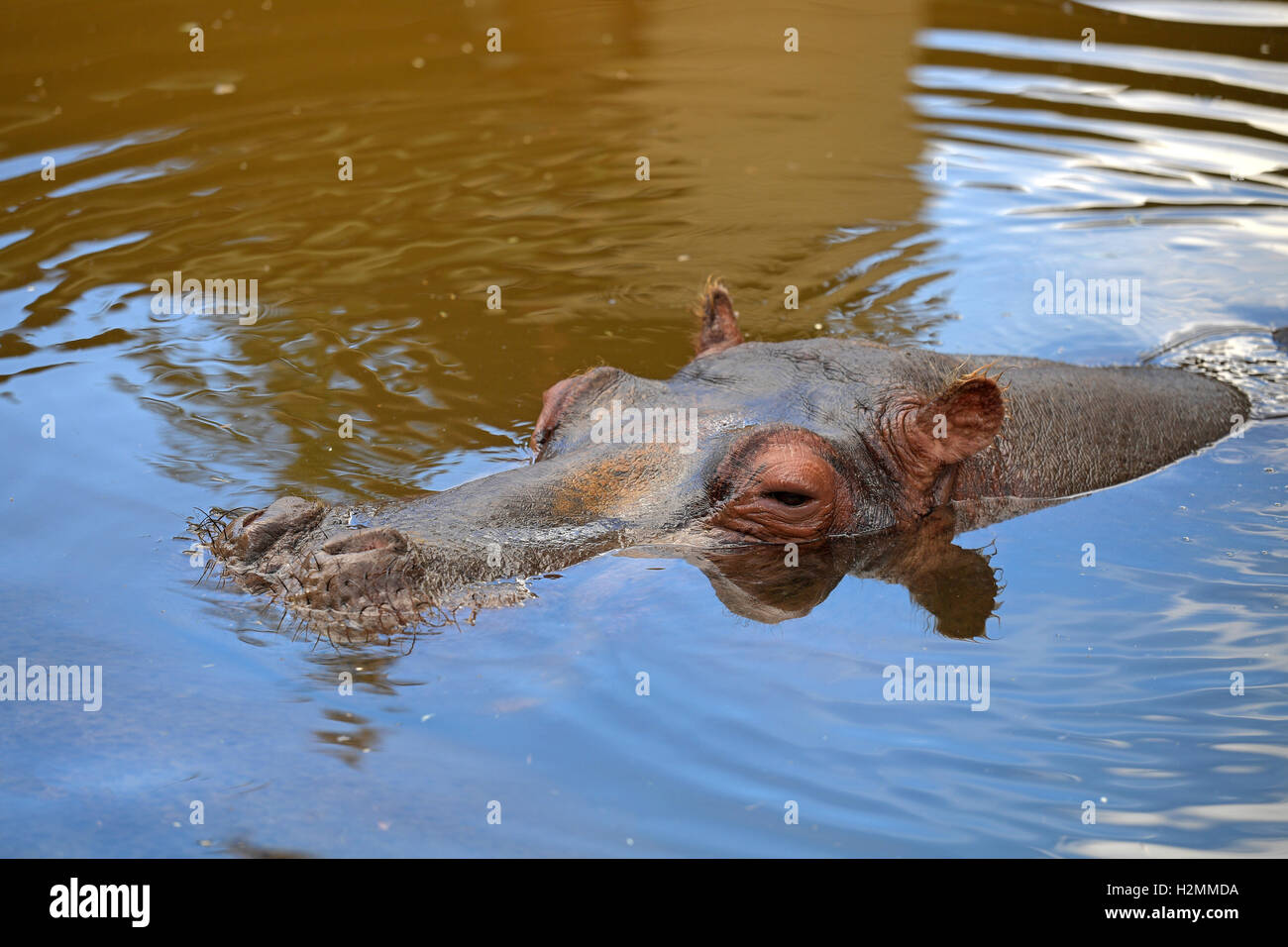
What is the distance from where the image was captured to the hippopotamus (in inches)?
213

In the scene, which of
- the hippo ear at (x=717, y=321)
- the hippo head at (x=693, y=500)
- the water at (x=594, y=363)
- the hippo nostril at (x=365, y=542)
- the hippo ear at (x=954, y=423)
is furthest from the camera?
the hippo ear at (x=717, y=321)

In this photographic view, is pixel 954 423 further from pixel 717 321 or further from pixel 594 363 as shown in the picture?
pixel 594 363

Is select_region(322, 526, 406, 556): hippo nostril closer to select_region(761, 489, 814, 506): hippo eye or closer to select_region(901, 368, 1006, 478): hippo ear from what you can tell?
select_region(761, 489, 814, 506): hippo eye

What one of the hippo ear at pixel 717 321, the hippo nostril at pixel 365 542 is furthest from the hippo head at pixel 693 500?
the hippo ear at pixel 717 321

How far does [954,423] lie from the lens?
6305 millimetres

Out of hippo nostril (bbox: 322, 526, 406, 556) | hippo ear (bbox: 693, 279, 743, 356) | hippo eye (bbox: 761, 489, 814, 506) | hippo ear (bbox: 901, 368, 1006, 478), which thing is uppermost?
hippo ear (bbox: 693, 279, 743, 356)

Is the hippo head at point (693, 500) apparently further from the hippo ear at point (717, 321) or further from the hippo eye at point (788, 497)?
the hippo ear at point (717, 321)

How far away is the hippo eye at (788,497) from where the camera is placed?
617cm

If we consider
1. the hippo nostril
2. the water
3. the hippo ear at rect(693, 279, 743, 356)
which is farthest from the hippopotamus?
the hippo ear at rect(693, 279, 743, 356)

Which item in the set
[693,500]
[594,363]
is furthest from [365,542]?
[594,363]

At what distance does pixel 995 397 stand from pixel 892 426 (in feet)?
1.68

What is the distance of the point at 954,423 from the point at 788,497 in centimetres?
87

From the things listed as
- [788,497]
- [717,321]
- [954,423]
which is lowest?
[788,497]

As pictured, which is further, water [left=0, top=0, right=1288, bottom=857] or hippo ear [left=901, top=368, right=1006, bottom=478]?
hippo ear [left=901, top=368, right=1006, bottom=478]
